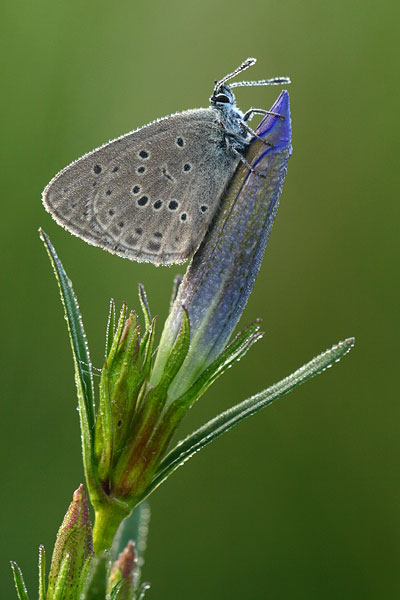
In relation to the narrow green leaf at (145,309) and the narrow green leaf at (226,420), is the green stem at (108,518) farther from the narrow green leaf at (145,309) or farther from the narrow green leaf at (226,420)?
the narrow green leaf at (145,309)

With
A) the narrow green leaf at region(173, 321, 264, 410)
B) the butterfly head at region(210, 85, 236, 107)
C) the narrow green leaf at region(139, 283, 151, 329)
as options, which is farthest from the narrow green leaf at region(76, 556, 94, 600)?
the butterfly head at region(210, 85, 236, 107)

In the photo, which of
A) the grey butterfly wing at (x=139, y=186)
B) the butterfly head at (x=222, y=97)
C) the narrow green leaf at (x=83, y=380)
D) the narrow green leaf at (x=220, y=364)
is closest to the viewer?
the narrow green leaf at (x=83, y=380)

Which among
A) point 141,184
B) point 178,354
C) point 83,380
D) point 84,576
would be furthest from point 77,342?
point 141,184

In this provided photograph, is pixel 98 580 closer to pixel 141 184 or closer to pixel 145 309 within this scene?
pixel 145 309

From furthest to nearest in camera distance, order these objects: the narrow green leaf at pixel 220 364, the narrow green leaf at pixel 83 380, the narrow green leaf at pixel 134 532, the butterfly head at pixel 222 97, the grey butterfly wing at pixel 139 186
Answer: the butterfly head at pixel 222 97 < the grey butterfly wing at pixel 139 186 < the narrow green leaf at pixel 134 532 < the narrow green leaf at pixel 220 364 < the narrow green leaf at pixel 83 380

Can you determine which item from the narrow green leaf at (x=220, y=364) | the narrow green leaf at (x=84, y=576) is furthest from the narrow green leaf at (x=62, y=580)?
the narrow green leaf at (x=220, y=364)
